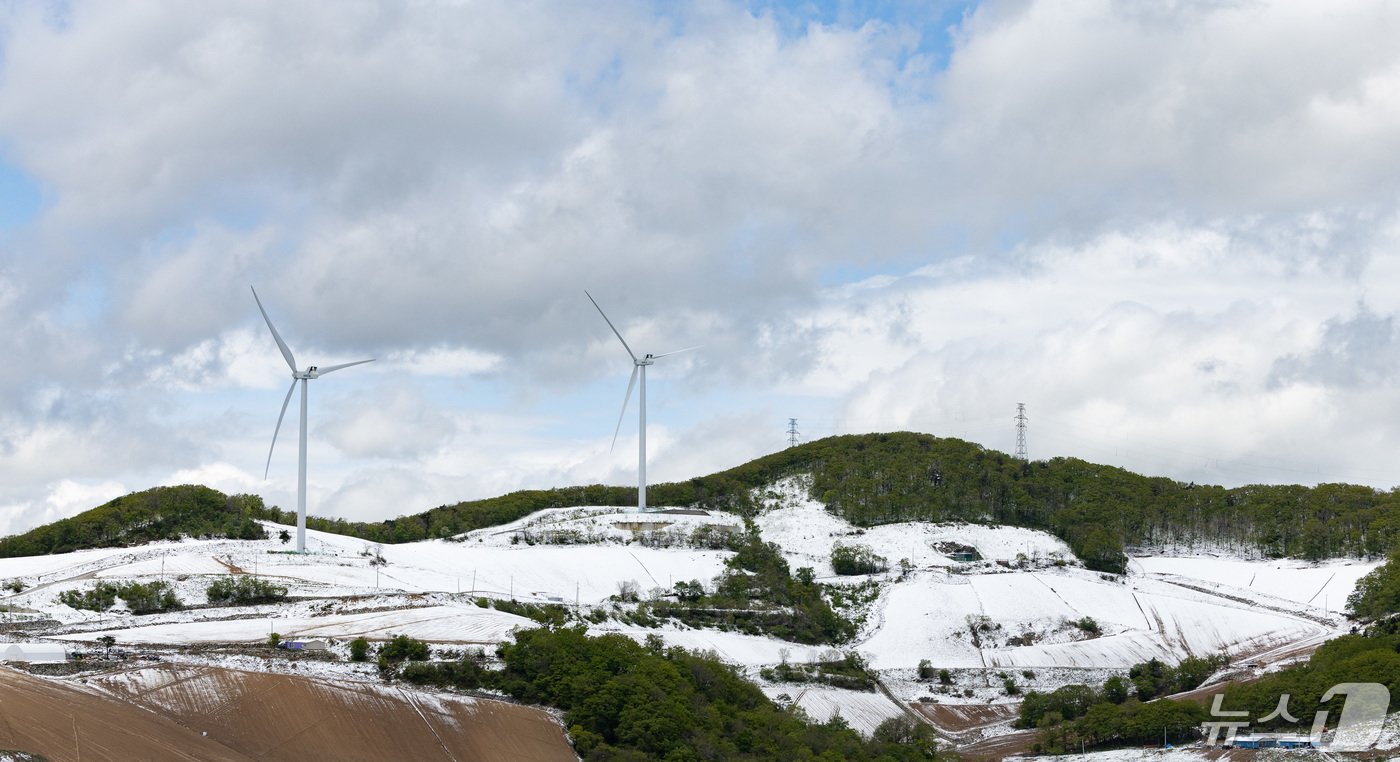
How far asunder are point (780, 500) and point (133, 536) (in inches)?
3569

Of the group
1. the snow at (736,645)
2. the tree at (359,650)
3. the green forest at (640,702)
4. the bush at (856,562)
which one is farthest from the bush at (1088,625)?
the tree at (359,650)

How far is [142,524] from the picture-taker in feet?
424

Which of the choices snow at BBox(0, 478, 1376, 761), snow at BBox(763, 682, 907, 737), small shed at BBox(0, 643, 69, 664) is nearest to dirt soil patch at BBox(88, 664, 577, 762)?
snow at BBox(0, 478, 1376, 761)

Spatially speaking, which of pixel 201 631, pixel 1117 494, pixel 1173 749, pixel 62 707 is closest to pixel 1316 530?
pixel 1117 494

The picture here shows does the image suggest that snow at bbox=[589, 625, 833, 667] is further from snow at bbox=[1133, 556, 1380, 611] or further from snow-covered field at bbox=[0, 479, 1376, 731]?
snow at bbox=[1133, 556, 1380, 611]

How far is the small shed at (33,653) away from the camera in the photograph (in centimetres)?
7262

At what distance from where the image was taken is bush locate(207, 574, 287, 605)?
102000mm

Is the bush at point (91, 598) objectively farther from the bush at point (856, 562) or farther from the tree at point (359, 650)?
the bush at point (856, 562)

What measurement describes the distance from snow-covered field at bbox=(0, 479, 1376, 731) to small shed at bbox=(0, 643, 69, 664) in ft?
29.1

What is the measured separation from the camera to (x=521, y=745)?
7275cm

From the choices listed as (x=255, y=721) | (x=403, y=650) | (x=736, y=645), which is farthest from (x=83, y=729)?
(x=736, y=645)

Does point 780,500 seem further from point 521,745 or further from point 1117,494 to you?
point 521,745

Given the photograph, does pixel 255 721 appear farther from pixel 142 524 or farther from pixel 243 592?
pixel 142 524

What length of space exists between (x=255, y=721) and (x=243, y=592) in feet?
123
